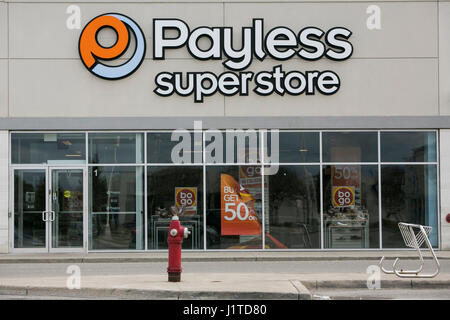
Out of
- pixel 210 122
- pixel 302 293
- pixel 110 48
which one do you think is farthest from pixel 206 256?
pixel 302 293

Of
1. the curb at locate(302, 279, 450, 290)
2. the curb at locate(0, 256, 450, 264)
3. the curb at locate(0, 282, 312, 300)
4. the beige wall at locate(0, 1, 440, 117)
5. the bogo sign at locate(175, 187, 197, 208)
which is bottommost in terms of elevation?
the curb at locate(0, 256, 450, 264)

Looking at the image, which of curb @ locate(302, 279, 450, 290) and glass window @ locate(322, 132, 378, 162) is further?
glass window @ locate(322, 132, 378, 162)

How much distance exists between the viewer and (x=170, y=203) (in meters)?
19.8

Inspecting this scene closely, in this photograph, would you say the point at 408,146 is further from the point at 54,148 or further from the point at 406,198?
the point at 54,148

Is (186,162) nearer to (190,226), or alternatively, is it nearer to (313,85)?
(190,226)

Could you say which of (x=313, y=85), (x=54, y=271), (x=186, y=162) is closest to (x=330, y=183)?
(x=313, y=85)

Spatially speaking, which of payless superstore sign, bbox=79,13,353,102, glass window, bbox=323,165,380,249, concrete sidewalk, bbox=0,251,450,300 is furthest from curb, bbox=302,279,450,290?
payless superstore sign, bbox=79,13,353,102

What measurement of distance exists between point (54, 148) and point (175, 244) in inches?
361

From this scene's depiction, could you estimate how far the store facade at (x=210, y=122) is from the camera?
19750 millimetres

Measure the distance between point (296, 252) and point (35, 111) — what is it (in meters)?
8.51

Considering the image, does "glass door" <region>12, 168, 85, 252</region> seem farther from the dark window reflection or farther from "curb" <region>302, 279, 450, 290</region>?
"curb" <region>302, 279, 450, 290</region>

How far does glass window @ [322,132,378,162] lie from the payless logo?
19.4 feet

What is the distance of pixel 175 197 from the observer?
1977 centimetres

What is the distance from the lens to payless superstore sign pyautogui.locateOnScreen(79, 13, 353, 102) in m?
19.8
